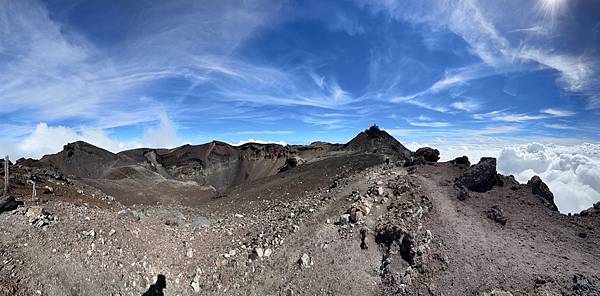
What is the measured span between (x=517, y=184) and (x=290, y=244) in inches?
463

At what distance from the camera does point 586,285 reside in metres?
9.99

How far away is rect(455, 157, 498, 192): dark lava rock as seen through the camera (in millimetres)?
16125

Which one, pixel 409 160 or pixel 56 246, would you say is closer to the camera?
pixel 56 246

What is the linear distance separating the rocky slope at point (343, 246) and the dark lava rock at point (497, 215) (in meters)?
0.05

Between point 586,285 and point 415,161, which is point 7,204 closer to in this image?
point 415,161

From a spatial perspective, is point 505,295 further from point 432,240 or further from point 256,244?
point 256,244

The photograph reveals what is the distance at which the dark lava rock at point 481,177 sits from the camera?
16125mm

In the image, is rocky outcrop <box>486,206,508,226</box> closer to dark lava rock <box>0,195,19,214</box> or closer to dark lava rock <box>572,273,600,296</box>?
dark lava rock <box>572,273,600,296</box>

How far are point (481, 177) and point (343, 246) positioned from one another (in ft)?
26.5

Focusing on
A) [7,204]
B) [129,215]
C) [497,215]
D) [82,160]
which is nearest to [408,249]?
[497,215]

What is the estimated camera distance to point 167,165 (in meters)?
66.9

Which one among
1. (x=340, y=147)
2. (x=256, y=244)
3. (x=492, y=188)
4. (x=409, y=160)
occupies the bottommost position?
(x=256, y=244)

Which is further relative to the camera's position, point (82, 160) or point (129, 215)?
point (82, 160)

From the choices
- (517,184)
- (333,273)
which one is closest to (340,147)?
(517,184)
